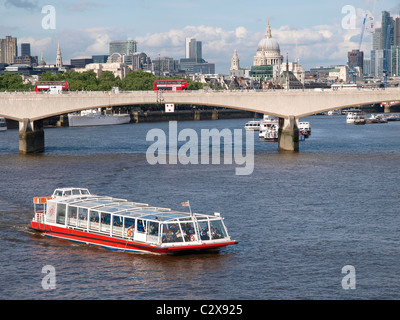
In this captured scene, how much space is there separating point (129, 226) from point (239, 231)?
599 centimetres

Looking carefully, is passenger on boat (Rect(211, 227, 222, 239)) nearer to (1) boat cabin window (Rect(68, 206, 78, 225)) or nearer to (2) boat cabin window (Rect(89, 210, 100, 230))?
(2) boat cabin window (Rect(89, 210, 100, 230))

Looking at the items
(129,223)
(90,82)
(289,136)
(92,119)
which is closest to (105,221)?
(129,223)

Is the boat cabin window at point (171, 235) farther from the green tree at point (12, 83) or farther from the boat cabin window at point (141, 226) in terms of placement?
the green tree at point (12, 83)

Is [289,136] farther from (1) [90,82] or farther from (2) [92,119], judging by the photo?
(1) [90,82]

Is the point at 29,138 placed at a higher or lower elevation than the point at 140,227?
higher

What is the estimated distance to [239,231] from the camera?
125 feet

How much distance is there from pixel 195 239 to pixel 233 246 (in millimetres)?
2323

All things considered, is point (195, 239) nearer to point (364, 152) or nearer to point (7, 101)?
point (364, 152)

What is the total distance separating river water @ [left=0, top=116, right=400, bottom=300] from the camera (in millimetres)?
29078

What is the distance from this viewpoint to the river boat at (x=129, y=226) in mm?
33562

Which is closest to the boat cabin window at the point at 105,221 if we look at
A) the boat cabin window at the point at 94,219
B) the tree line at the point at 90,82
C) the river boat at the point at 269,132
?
the boat cabin window at the point at 94,219

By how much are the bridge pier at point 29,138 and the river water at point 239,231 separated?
282 inches

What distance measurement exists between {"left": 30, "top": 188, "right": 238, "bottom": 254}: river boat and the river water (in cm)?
56
